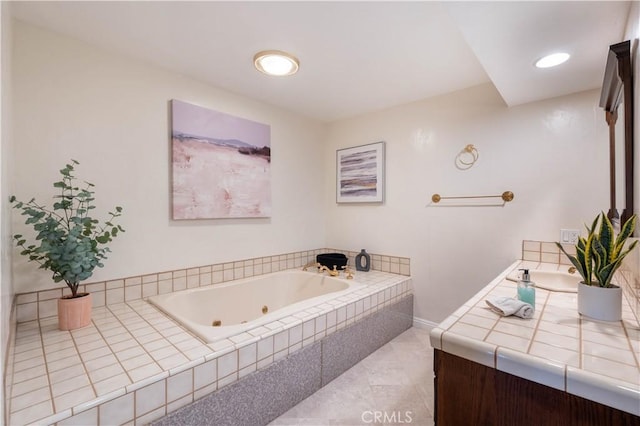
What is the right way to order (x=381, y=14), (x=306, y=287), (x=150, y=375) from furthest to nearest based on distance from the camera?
(x=306, y=287) → (x=381, y=14) → (x=150, y=375)

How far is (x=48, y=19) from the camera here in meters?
1.55

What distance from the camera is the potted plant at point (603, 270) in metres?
0.95

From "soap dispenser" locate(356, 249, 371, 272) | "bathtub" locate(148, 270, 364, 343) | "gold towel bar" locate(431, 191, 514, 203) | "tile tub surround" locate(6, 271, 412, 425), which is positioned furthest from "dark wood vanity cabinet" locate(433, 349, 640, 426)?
"soap dispenser" locate(356, 249, 371, 272)

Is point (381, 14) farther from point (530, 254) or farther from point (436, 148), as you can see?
point (530, 254)

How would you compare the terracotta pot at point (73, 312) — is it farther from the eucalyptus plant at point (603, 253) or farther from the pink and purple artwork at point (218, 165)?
the eucalyptus plant at point (603, 253)

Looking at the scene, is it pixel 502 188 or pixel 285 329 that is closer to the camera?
pixel 285 329

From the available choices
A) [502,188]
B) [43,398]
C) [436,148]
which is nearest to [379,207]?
[436,148]

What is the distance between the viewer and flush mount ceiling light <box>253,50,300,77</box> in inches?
72.2

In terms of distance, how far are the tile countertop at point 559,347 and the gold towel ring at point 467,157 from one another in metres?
1.48

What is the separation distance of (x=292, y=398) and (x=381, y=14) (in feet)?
7.29

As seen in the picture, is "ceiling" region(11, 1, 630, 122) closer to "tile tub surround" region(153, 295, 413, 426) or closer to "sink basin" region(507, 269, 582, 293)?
"sink basin" region(507, 269, 582, 293)

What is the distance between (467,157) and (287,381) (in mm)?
2213

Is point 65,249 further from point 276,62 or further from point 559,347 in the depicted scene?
point 559,347

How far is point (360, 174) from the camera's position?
3053 mm
